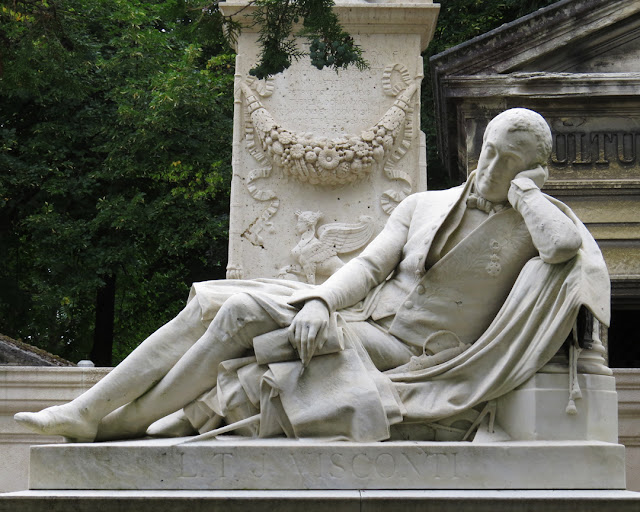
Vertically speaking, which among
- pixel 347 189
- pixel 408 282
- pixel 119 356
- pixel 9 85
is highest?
pixel 9 85

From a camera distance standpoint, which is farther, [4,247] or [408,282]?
[4,247]

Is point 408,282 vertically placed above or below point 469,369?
above

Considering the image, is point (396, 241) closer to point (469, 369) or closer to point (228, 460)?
point (469, 369)

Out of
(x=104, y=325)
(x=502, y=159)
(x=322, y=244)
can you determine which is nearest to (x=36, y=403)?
(x=322, y=244)

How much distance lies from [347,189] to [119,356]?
10.6 metres

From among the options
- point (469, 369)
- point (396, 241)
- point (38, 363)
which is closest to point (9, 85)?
point (38, 363)

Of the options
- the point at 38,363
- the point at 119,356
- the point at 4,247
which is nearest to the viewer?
the point at 38,363

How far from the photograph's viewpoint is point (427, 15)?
364 inches

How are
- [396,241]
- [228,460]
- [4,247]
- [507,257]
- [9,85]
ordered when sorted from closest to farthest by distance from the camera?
[228,460], [507,257], [396,241], [9,85], [4,247]

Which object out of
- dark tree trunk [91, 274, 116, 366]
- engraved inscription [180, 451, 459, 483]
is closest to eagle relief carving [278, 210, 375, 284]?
engraved inscription [180, 451, 459, 483]

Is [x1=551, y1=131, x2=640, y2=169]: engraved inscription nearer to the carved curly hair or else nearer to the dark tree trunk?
the carved curly hair

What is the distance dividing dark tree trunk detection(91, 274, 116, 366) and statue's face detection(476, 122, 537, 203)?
10235 mm

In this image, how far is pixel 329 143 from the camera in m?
9.14

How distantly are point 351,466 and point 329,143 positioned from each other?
162 inches
